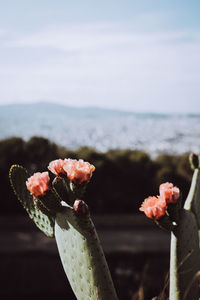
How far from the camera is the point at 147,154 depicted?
5.97 m

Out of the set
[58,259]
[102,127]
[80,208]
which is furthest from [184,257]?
[102,127]

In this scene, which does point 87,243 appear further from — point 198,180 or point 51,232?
point 198,180

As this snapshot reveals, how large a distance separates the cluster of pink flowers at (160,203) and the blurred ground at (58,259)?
8.01 feet

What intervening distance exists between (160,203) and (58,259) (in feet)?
12.5

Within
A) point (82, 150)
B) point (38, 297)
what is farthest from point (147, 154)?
point (38, 297)

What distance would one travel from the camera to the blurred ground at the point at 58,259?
3.96 metres

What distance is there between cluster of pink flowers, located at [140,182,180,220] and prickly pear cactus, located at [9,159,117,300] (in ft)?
0.37

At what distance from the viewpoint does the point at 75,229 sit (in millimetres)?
921

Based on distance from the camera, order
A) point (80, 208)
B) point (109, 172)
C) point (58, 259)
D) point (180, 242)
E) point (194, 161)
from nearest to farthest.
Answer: point (80, 208) → point (180, 242) → point (194, 161) → point (58, 259) → point (109, 172)

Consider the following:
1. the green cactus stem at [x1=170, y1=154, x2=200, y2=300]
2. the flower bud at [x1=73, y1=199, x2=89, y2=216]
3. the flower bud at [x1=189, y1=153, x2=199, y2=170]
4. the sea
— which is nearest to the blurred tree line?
the sea

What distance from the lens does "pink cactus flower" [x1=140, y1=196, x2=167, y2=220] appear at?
0.89 metres

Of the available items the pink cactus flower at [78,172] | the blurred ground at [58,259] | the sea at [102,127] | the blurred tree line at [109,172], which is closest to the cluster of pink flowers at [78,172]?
the pink cactus flower at [78,172]

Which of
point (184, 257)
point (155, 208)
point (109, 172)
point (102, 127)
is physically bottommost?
point (109, 172)

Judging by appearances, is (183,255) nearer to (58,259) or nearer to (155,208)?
(155,208)
